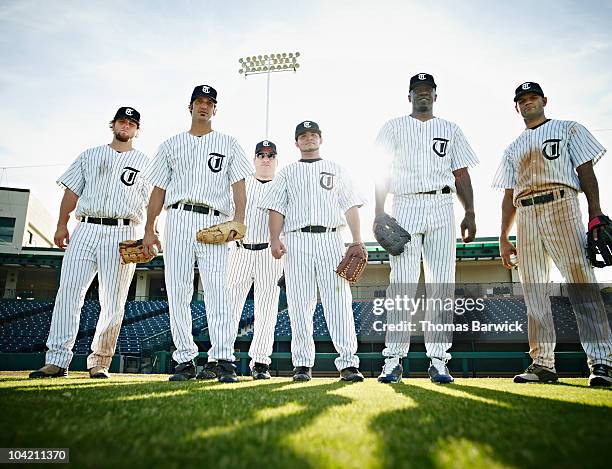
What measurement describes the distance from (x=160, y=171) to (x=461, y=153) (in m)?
2.76

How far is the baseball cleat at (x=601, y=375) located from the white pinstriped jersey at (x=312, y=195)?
2376 mm

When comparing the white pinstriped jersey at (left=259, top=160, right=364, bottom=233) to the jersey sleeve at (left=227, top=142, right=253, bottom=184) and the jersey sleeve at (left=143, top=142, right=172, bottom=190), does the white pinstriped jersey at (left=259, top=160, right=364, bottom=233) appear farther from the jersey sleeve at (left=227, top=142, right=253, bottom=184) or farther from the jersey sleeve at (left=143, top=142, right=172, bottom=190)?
the jersey sleeve at (left=143, top=142, right=172, bottom=190)

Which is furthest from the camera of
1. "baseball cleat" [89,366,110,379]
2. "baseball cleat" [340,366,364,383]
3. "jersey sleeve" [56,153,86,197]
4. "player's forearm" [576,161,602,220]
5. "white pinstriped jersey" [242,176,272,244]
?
"white pinstriped jersey" [242,176,272,244]

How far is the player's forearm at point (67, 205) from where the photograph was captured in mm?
4531

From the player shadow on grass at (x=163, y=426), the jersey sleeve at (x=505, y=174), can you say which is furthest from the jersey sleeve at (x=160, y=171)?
the jersey sleeve at (x=505, y=174)

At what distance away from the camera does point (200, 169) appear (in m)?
3.95

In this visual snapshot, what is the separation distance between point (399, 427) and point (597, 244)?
288 centimetres

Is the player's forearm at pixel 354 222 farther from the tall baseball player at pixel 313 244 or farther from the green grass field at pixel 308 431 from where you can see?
the green grass field at pixel 308 431

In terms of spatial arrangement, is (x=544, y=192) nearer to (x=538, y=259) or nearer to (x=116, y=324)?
(x=538, y=259)

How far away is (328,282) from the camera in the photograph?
414 centimetres

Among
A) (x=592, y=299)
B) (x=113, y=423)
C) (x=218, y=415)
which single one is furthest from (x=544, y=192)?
(x=113, y=423)

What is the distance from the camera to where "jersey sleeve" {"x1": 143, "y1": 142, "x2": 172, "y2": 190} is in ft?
13.2

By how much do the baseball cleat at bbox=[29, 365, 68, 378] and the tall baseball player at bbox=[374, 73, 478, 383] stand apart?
9.43 feet

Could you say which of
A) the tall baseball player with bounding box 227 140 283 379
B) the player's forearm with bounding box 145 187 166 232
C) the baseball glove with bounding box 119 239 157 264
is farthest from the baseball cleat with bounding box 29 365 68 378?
the tall baseball player with bounding box 227 140 283 379
